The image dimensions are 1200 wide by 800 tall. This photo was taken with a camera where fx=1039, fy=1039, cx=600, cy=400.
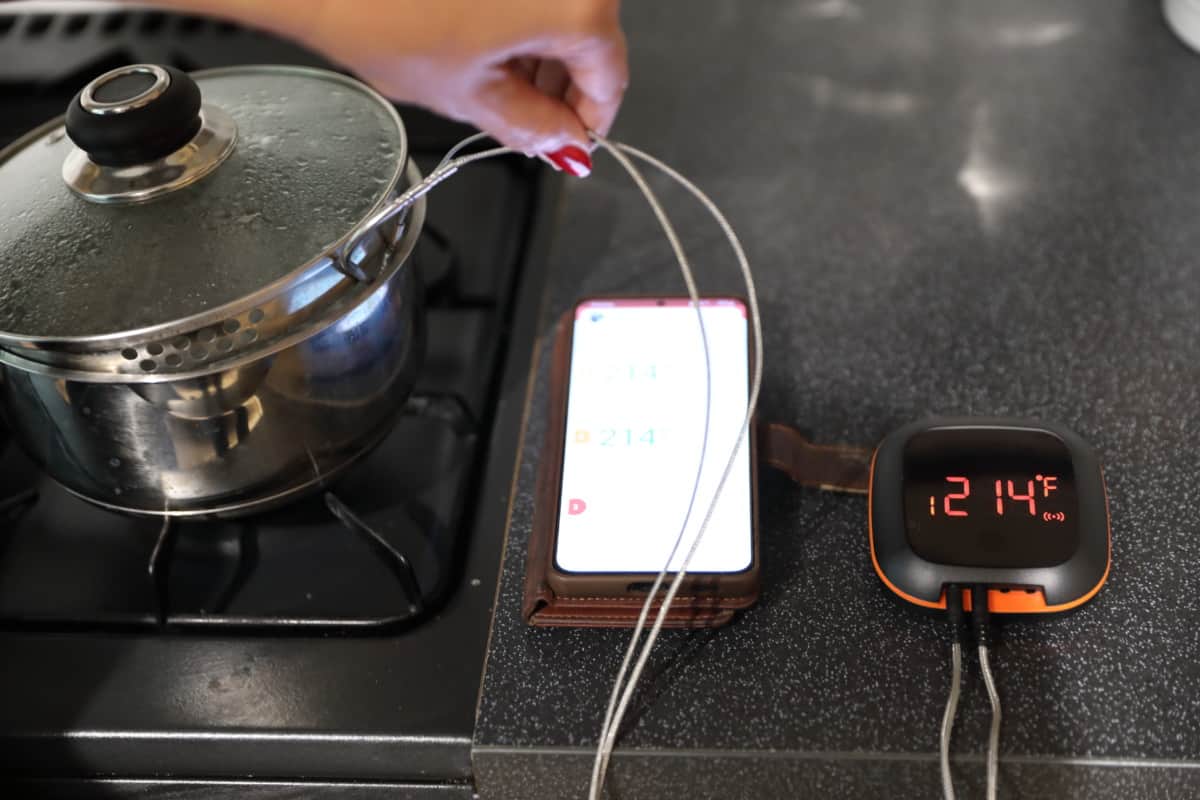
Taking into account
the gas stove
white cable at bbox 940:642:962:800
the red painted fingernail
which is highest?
the red painted fingernail

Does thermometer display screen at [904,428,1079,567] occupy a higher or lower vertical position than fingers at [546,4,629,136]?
lower

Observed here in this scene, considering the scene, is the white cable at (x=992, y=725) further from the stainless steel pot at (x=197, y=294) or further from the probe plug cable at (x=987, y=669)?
the stainless steel pot at (x=197, y=294)

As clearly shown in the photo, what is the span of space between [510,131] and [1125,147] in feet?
1.45

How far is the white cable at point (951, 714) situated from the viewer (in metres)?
0.39

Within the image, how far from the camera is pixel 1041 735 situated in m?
0.41

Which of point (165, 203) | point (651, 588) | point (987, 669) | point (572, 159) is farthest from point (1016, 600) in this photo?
point (165, 203)

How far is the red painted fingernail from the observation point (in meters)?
0.44

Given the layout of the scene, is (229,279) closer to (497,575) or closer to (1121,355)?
(497,575)

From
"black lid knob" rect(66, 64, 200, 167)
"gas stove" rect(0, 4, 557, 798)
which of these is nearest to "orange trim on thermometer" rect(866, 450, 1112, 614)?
"gas stove" rect(0, 4, 557, 798)

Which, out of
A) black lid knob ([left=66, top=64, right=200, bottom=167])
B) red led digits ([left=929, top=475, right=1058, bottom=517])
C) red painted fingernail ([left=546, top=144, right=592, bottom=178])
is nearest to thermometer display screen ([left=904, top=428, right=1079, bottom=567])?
red led digits ([left=929, top=475, right=1058, bottom=517])

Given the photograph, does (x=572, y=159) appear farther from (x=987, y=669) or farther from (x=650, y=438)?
(x=987, y=669)

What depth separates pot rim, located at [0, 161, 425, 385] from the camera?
38cm

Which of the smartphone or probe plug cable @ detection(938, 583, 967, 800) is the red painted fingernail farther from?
probe plug cable @ detection(938, 583, 967, 800)

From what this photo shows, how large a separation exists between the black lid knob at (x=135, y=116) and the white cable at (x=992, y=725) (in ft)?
1.24
